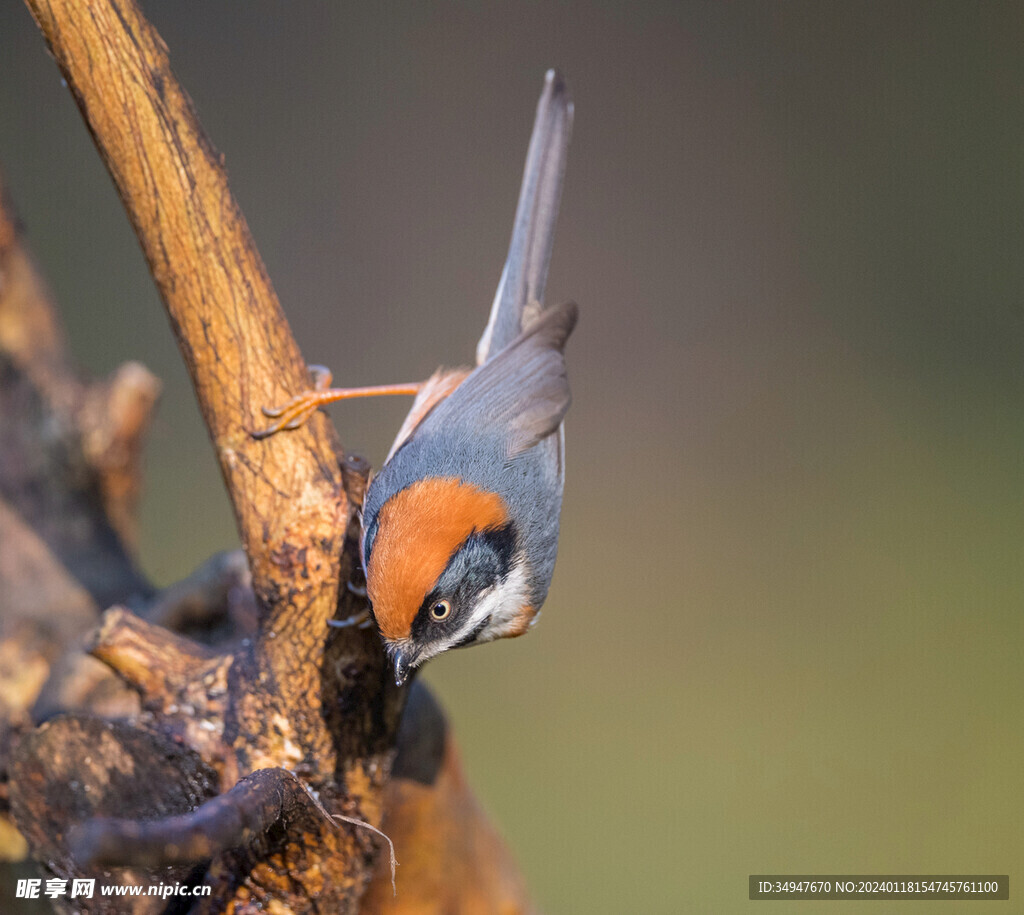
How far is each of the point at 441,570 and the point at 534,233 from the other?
0.81 metres

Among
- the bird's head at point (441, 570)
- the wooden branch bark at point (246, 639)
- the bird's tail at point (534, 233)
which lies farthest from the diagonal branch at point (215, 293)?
the bird's tail at point (534, 233)

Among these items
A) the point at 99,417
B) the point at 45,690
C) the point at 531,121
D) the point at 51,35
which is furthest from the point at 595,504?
the point at 51,35

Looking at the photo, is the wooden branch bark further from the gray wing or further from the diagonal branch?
the gray wing

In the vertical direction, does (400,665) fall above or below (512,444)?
below

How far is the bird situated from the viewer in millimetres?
1069

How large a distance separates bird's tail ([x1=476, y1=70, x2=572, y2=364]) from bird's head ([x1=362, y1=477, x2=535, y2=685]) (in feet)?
1.66

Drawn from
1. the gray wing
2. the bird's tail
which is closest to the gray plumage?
the gray wing

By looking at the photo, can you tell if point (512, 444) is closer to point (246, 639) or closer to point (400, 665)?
point (400, 665)

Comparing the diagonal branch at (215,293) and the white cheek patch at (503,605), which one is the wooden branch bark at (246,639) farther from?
the white cheek patch at (503,605)

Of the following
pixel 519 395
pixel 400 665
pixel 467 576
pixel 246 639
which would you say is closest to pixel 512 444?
pixel 519 395

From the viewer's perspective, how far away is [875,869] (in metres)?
2.46

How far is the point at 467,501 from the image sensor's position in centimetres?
114

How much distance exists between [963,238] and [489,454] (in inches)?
95.4

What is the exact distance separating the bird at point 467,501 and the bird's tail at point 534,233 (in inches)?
6.3
